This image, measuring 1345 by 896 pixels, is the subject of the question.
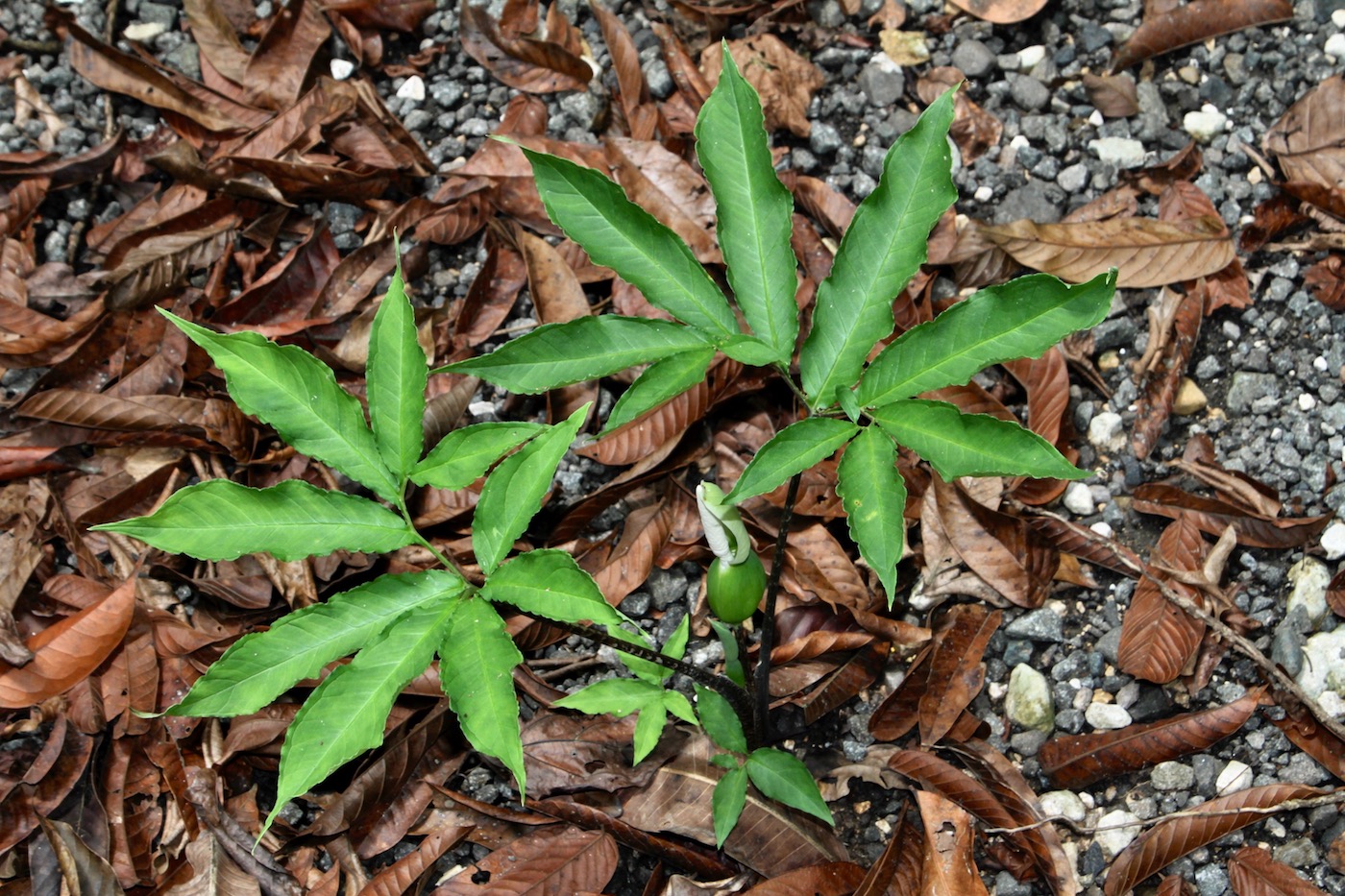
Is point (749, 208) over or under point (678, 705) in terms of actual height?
over

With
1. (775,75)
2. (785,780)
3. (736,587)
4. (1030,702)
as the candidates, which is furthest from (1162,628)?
(775,75)

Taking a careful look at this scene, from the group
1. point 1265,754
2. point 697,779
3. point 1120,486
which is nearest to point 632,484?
point 697,779

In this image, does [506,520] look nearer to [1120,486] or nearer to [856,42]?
[1120,486]

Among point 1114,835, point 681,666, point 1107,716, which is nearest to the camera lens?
point 681,666

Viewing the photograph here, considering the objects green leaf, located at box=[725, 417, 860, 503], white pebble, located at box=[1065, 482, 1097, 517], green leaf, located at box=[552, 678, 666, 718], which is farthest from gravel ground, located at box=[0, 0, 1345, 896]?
green leaf, located at box=[725, 417, 860, 503]

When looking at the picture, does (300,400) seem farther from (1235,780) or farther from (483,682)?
(1235,780)

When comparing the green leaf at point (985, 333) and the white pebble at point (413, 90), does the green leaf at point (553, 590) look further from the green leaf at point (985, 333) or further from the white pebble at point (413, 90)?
the white pebble at point (413, 90)
